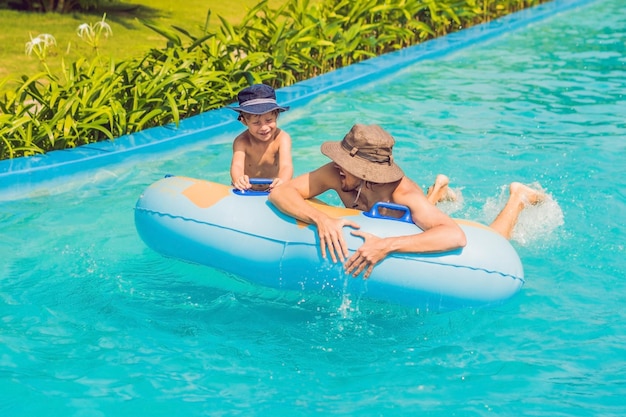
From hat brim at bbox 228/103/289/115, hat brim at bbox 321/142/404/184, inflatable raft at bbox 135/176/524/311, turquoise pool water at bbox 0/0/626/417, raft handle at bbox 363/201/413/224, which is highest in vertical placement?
hat brim at bbox 228/103/289/115

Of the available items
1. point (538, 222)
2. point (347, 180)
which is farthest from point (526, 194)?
point (347, 180)

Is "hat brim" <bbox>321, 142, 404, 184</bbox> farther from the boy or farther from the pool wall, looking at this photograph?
the pool wall

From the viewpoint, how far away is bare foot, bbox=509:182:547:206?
595 centimetres

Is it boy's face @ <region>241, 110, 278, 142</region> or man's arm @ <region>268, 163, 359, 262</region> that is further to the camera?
boy's face @ <region>241, 110, 278, 142</region>

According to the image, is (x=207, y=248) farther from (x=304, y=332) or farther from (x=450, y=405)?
(x=450, y=405)

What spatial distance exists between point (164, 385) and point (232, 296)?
36.8 inches

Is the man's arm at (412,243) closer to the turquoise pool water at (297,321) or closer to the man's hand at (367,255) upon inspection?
the man's hand at (367,255)

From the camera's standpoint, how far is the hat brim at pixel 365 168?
460cm

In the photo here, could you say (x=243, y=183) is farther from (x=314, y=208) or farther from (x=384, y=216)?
(x=384, y=216)

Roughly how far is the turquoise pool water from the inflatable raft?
25 centimetres

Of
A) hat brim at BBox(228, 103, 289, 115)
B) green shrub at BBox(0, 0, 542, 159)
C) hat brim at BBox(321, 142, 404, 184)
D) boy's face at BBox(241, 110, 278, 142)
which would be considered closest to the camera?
hat brim at BBox(321, 142, 404, 184)

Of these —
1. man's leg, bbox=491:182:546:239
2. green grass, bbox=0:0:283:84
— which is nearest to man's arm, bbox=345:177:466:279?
man's leg, bbox=491:182:546:239

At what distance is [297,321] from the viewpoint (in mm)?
4918

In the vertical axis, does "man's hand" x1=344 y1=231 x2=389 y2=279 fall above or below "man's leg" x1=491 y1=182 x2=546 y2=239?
above
